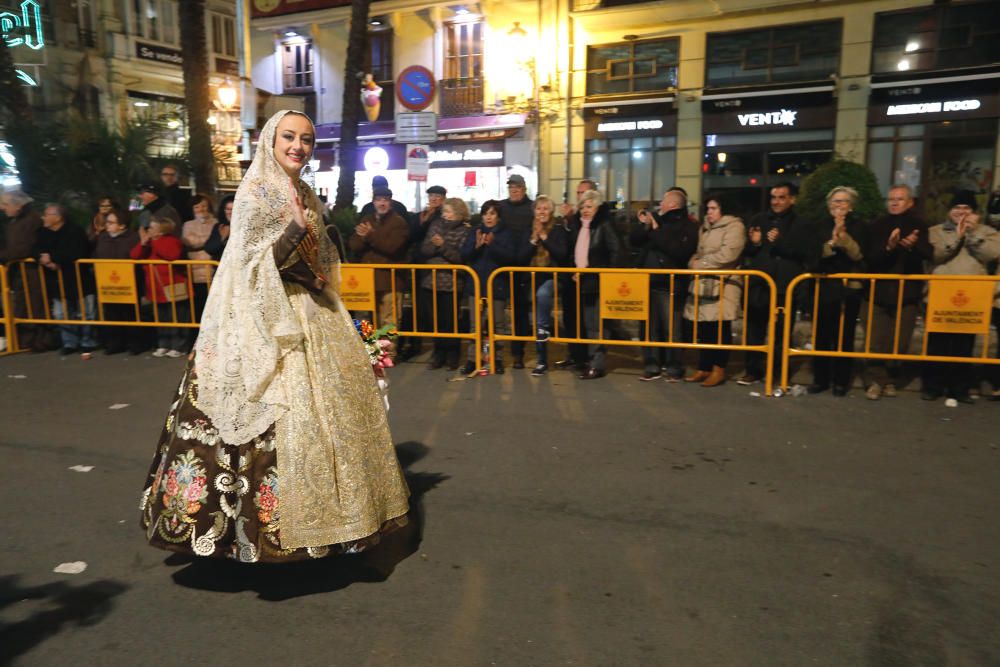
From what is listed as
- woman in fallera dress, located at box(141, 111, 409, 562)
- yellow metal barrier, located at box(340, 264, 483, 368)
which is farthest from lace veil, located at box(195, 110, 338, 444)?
yellow metal barrier, located at box(340, 264, 483, 368)

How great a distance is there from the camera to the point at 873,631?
3234mm

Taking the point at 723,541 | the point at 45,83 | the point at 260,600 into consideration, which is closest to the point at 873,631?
the point at 723,541

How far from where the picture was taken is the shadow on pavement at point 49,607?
3.19 m

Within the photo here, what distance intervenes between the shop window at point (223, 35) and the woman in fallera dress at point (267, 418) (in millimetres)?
35258

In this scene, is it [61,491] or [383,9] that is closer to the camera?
[61,491]

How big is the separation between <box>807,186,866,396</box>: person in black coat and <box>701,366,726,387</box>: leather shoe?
33.7 inches

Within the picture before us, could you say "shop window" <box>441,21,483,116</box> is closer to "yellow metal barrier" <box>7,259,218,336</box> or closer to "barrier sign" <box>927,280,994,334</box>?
"yellow metal barrier" <box>7,259,218,336</box>

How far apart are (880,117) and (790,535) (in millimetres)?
16281

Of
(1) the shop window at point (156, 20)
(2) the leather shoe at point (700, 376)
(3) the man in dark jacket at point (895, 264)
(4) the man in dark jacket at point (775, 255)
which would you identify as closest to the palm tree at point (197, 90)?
(2) the leather shoe at point (700, 376)

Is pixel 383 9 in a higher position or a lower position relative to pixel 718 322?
higher

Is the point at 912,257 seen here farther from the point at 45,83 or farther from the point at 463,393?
the point at 45,83

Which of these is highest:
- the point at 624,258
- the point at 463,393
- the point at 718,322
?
the point at 624,258

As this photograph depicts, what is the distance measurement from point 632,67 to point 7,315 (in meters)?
15.8

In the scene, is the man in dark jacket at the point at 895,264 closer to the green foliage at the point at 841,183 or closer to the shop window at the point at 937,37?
the green foliage at the point at 841,183
